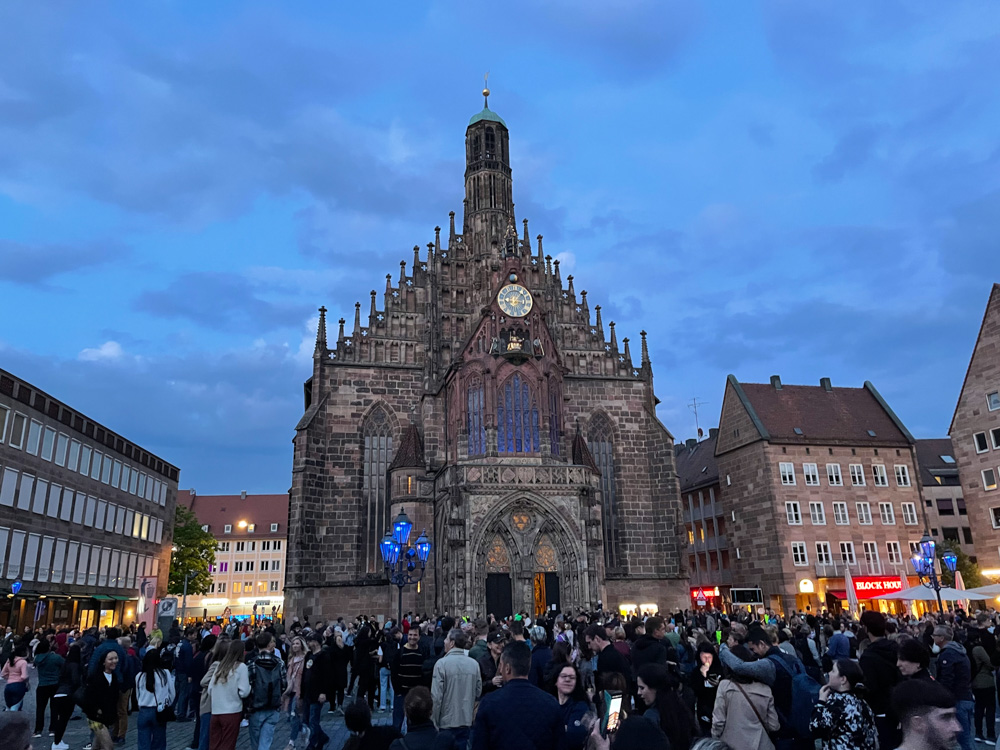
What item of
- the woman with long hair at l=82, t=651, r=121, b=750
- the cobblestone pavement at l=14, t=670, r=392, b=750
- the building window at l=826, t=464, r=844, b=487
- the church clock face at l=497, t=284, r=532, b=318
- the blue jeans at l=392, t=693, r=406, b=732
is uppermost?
the church clock face at l=497, t=284, r=532, b=318

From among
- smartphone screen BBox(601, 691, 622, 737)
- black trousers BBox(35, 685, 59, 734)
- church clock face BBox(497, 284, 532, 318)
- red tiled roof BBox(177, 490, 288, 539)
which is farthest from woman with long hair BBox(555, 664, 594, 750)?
red tiled roof BBox(177, 490, 288, 539)

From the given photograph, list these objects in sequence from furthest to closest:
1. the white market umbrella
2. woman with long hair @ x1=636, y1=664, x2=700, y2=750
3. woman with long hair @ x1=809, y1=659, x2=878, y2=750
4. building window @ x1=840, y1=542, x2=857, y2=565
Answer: building window @ x1=840, y1=542, x2=857, y2=565 < the white market umbrella < woman with long hair @ x1=636, y1=664, x2=700, y2=750 < woman with long hair @ x1=809, y1=659, x2=878, y2=750

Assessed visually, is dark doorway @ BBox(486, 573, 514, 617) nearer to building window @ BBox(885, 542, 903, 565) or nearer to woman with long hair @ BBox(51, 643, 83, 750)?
woman with long hair @ BBox(51, 643, 83, 750)

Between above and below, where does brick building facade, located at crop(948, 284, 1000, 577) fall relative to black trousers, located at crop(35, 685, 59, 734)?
above

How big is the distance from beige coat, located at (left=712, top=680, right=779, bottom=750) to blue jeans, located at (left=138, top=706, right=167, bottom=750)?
8.84 m

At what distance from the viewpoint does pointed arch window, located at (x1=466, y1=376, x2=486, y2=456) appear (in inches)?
1486

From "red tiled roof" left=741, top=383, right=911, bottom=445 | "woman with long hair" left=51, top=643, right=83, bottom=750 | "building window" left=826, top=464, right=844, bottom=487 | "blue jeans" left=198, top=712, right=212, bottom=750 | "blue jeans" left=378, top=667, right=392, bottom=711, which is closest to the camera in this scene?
"blue jeans" left=198, top=712, right=212, bottom=750

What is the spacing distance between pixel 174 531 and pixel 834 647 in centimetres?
5692

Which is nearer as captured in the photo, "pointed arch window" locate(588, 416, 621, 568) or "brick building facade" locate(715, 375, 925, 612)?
"pointed arch window" locate(588, 416, 621, 568)

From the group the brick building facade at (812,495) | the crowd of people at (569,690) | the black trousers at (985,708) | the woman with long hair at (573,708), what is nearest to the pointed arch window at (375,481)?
the crowd of people at (569,690)

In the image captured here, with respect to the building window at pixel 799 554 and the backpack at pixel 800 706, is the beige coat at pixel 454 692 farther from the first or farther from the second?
the building window at pixel 799 554

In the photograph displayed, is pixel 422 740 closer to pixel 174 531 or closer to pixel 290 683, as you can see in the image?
pixel 290 683

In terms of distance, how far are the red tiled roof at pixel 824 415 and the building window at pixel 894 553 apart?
6.73 m

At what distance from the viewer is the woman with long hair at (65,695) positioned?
1321 centimetres
